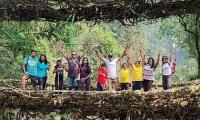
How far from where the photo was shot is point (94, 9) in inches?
308

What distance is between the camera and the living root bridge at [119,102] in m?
8.43

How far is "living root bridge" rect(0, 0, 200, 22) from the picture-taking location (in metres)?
7.48

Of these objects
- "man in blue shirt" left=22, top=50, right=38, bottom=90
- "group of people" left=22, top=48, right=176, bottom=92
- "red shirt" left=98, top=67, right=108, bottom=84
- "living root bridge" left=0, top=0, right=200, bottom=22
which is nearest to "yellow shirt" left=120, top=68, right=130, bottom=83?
"group of people" left=22, top=48, right=176, bottom=92

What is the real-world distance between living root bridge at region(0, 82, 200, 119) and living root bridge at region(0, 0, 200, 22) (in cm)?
136

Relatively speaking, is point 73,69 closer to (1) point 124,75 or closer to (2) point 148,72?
(1) point 124,75

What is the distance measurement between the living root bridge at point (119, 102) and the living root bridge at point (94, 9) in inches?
53.4

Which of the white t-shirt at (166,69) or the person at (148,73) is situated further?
the white t-shirt at (166,69)

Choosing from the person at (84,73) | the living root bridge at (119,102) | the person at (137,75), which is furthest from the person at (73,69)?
the person at (137,75)

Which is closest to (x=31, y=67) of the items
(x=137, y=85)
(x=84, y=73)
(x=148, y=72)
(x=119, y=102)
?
(x=84, y=73)

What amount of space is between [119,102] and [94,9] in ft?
5.94

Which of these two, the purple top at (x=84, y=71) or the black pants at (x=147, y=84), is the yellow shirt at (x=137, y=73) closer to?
the black pants at (x=147, y=84)

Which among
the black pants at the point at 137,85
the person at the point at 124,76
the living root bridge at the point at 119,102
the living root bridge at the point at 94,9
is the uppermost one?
the living root bridge at the point at 94,9

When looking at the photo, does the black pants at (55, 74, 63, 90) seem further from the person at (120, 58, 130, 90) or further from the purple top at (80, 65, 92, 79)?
the person at (120, 58, 130, 90)

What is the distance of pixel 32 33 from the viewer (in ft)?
51.6
